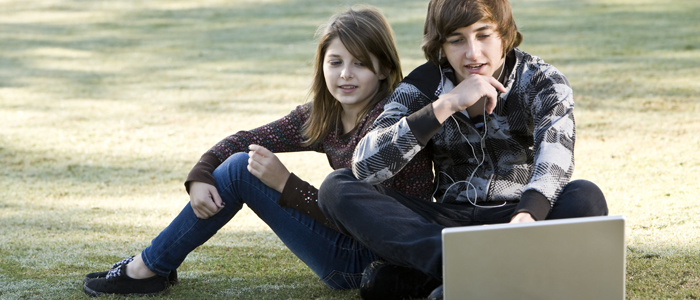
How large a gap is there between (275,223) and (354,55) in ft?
2.05

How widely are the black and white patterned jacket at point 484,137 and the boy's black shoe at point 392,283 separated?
0.88ft

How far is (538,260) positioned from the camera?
5.37ft

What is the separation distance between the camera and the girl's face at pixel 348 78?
2.52 metres

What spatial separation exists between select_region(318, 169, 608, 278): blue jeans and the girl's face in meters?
0.43

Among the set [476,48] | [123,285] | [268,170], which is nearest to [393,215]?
[268,170]

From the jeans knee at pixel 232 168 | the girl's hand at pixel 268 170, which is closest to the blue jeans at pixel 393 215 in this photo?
the girl's hand at pixel 268 170

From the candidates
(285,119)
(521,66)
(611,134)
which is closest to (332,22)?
(285,119)

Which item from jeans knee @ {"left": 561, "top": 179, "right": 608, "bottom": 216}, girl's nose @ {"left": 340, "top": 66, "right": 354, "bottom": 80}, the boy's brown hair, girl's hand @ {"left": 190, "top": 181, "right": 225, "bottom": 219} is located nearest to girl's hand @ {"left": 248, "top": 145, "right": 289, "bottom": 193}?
girl's hand @ {"left": 190, "top": 181, "right": 225, "bottom": 219}

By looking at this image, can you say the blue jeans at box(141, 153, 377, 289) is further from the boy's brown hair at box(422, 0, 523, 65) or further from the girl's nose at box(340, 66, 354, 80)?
the boy's brown hair at box(422, 0, 523, 65)

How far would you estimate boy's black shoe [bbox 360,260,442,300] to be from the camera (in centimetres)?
218

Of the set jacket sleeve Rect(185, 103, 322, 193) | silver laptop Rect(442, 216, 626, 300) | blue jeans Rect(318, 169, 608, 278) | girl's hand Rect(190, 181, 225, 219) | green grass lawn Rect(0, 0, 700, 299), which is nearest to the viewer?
silver laptop Rect(442, 216, 626, 300)

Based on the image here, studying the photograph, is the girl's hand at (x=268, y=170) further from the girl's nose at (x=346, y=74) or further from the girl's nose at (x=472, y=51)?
the girl's nose at (x=472, y=51)

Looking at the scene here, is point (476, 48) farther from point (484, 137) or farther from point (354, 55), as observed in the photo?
point (354, 55)

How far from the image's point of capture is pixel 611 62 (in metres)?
6.91
